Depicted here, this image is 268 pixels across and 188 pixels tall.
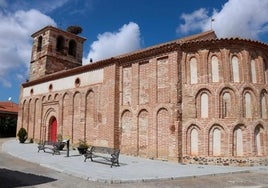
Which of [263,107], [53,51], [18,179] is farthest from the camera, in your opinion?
[53,51]

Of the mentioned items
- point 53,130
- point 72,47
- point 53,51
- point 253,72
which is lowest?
point 53,130

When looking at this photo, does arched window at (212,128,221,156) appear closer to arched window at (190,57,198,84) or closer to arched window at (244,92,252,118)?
arched window at (244,92,252,118)

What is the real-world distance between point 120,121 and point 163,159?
12.3ft

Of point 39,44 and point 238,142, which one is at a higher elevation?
point 39,44

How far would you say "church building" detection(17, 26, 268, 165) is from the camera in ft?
44.4

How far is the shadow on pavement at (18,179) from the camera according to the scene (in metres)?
8.11

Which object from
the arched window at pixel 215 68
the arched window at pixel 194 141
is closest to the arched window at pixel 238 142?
the arched window at pixel 194 141

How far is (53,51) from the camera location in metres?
27.2

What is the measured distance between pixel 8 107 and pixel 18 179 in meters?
29.4

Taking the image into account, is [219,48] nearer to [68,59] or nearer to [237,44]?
[237,44]

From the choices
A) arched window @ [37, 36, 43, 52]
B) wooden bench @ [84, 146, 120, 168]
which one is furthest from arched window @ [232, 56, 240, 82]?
arched window @ [37, 36, 43, 52]

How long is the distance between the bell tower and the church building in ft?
32.6

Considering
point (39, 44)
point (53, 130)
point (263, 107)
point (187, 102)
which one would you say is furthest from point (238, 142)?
point (39, 44)

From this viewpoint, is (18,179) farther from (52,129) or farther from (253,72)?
(52,129)
